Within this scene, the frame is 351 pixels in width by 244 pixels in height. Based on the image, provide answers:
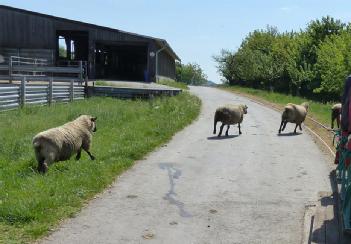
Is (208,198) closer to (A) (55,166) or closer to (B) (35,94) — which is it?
(A) (55,166)

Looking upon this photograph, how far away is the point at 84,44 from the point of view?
4703cm

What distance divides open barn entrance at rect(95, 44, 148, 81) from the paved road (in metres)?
32.2

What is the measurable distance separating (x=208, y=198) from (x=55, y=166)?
Result: 3126mm

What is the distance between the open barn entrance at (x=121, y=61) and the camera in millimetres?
45219

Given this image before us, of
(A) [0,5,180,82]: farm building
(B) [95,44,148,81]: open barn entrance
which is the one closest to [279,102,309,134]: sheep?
(A) [0,5,180,82]: farm building

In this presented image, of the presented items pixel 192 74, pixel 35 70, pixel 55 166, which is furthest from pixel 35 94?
pixel 192 74

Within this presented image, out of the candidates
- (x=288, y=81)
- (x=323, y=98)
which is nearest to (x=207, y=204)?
(x=323, y=98)

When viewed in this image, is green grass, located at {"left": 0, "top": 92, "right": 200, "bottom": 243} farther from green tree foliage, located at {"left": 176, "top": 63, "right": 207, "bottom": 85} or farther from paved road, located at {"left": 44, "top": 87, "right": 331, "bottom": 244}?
green tree foliage, located at {"left": 176, "top": 63, "right": 207, "bottom": 85}

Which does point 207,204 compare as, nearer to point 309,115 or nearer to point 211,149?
point 211,149

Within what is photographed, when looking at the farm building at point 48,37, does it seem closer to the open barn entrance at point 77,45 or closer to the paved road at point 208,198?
the open barn entrance at point 77,45

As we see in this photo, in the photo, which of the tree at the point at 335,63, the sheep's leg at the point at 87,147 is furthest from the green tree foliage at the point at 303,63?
the sheep's leg at the point at 87,147

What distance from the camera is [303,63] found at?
48.0 meters

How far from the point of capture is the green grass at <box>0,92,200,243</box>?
6.52 metres

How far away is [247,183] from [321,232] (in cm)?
311
